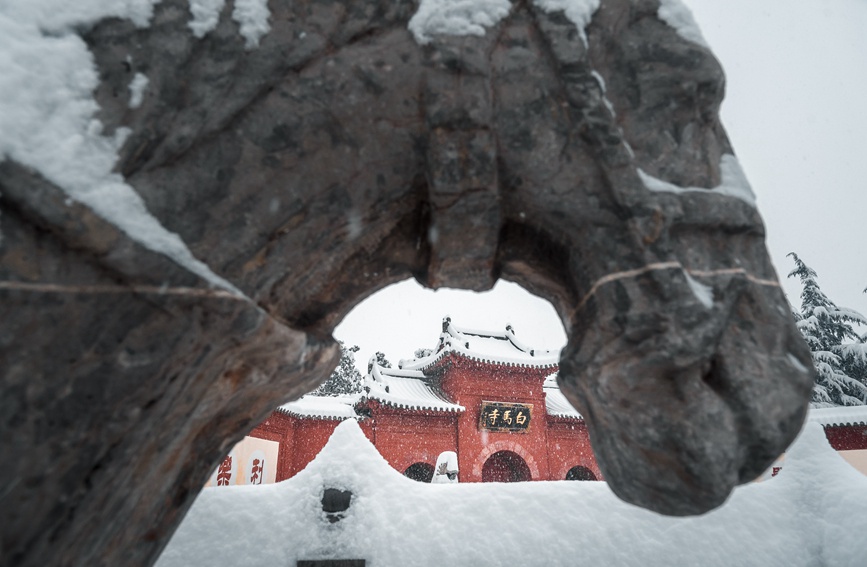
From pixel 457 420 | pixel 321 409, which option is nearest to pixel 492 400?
pixel 457 420

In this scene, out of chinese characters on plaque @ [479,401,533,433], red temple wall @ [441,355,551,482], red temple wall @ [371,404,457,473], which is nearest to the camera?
red temple wall @ [371,404,457,473]

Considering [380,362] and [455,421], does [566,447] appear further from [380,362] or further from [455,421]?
[380,362]

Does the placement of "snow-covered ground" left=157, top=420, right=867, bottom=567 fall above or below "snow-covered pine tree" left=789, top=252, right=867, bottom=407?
below

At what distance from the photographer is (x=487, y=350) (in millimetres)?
15102

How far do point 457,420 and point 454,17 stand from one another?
12.9 meters

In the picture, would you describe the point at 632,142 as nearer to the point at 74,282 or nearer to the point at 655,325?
the point at 655,325

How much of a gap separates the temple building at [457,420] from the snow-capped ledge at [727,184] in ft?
38.3

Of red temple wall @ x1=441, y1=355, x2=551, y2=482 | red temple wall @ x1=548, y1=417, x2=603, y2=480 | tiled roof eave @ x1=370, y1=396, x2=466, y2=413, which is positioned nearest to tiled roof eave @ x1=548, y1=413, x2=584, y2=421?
red temple wall @ x1=548, y1=417, x2=603, y2=480

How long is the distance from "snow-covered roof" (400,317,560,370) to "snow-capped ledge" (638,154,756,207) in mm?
12065

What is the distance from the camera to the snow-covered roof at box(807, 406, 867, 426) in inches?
393

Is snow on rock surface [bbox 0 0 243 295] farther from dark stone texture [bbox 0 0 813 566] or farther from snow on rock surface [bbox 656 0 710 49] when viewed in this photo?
snow on rock surface [bbox 656 0 710 49]

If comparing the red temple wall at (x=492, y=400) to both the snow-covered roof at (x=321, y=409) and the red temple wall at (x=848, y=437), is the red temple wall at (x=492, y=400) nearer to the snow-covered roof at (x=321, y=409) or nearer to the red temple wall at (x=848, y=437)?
the snow-covered roof at (x=321, y=409)

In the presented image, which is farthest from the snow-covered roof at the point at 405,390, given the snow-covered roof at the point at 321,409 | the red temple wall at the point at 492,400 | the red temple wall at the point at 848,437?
the red temple wall at the point at 848,437

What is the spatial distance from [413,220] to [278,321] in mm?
569
